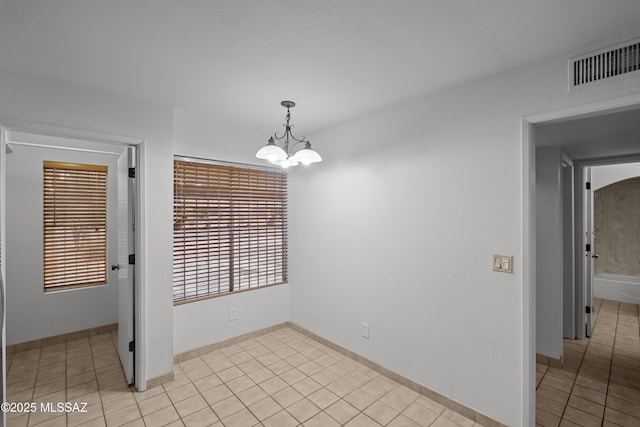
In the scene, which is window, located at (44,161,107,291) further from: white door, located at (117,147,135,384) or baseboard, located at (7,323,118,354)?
white door, located at (117,147,135,384)

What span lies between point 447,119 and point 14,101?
3100 mm

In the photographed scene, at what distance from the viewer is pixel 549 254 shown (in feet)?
10.2

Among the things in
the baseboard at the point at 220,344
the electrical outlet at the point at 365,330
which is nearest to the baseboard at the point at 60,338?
the baseboard at the point at 220,344

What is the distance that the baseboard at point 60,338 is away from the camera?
10.4ft

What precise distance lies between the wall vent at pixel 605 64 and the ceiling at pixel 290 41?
0.28ft

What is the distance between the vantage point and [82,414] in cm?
221

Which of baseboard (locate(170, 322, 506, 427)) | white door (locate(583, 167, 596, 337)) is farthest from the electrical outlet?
white door (locate(583, 167, 596, 337))

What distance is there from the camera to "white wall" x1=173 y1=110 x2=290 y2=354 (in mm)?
3027

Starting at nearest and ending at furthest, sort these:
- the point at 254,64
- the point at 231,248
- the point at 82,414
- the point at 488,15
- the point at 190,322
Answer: the point at 488,15 → the point at 254,64 → the point at 82,414 → the point at 190,322 → the point at 231,248

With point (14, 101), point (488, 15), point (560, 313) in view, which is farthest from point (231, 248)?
point (560, 313)

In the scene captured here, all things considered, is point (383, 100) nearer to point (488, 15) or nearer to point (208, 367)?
point (488, 15)

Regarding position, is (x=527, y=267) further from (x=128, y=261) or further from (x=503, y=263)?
(x=128, y=261)

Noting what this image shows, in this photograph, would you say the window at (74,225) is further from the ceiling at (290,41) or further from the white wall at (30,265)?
the ceiling at (290,41)

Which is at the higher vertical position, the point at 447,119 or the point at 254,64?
the point at 254,64
